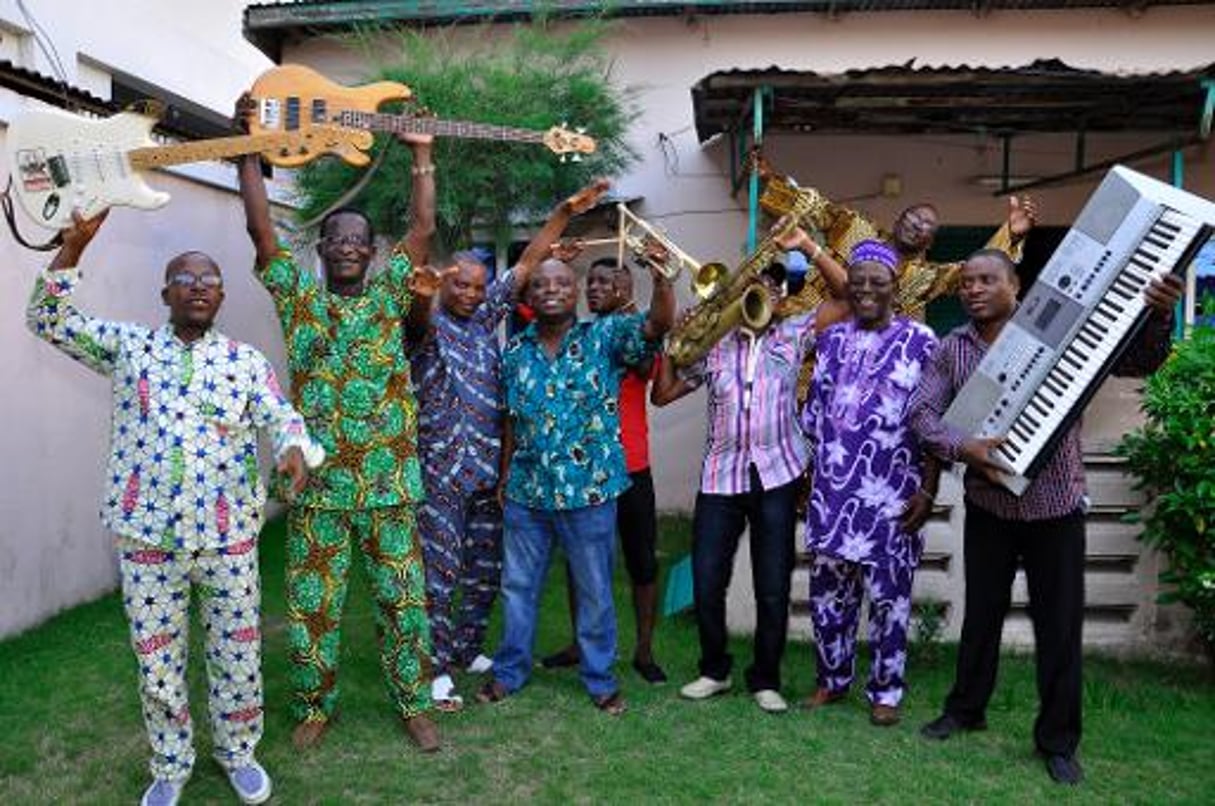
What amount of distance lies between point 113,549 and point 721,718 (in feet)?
13.2

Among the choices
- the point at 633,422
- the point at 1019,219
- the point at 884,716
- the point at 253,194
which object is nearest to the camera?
the point at 253,194

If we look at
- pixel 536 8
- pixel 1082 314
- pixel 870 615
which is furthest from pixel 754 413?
pixel 536 8

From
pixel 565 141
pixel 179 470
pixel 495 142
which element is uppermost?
pixel 495 142

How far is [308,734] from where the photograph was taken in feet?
13.0

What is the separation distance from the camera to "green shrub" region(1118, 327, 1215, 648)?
15.2ft

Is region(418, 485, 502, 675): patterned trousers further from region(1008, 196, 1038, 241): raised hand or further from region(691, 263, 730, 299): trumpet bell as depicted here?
region(1008, 196, 1038, 241): raised hand

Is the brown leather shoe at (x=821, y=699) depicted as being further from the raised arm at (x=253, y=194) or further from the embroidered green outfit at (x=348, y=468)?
the raised arm at (x=253, y=194)

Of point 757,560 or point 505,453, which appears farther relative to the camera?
point 505,453

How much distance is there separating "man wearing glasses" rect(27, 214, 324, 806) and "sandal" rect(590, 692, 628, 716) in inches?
57.8

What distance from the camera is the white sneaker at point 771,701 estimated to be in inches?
172

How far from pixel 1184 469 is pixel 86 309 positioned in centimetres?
584

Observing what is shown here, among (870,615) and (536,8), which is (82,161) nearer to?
(870,615)

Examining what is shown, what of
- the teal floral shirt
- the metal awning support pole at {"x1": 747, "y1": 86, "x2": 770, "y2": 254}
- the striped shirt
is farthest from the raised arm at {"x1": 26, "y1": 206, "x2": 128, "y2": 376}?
the metal awning support pole at {"x1": 747, "y1": 86, "x2": 770, "y2": 254}

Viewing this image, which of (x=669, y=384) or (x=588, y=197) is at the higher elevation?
(x=588, y=197)
